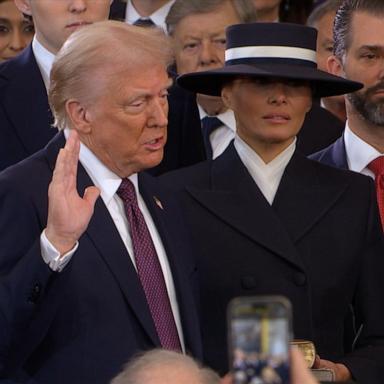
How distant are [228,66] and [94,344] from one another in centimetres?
114

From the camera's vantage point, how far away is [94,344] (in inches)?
112

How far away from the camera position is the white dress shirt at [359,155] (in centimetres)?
406

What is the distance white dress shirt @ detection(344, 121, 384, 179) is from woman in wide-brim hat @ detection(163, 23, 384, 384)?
0.47 meters

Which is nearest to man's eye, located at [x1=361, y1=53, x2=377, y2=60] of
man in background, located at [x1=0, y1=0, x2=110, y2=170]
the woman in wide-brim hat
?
the woman in wide-brim hat

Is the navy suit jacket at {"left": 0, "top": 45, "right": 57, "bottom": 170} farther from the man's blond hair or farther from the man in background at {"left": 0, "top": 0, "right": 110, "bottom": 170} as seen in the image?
the man's blond hair

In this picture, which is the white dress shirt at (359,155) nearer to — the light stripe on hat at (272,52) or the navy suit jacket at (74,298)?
the light stripe on hat at (272,52)

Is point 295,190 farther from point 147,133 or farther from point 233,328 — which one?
point 233,328

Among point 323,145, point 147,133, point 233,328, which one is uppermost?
point 233,328

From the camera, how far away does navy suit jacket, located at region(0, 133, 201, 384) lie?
2.78 metres

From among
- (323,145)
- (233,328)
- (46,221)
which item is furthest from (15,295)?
(323,145)

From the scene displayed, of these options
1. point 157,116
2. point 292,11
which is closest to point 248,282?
point 157,116

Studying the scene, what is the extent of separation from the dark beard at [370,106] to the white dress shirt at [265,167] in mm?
648

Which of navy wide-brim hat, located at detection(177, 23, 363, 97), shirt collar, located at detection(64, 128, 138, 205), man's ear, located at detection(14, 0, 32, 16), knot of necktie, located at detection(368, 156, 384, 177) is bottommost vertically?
knot of necktie, located at detection(368, 156, 384, 177)

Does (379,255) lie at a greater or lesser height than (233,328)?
lesser
